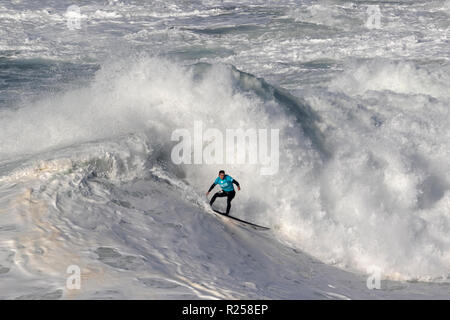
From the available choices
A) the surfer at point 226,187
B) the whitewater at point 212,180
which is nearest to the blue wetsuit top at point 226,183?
A: the surfer at point 226,187

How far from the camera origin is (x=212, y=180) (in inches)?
500

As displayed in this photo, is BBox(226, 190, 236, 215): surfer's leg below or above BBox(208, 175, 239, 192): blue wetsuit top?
below

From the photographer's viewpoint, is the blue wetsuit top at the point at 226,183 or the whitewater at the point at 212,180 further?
the blue wetsuit top at the point at 226,183

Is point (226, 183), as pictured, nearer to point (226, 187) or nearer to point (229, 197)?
point (226, 187)

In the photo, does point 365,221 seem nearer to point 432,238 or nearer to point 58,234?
point 432,238

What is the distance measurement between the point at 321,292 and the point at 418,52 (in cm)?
1627

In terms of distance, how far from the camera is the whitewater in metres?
8.55

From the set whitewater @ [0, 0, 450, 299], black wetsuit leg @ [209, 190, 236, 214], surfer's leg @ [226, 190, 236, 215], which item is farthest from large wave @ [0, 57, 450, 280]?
surfer's leg @ [226, 190, 236, 215]

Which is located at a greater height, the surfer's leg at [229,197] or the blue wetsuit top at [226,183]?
the blue wetsuit top at [226,183]

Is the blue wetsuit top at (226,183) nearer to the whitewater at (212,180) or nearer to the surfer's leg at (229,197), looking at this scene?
the surfer's leg at (229,197)

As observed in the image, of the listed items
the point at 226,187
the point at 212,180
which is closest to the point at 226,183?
the point at 226,187

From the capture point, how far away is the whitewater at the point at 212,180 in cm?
855

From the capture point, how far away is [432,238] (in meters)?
11.6

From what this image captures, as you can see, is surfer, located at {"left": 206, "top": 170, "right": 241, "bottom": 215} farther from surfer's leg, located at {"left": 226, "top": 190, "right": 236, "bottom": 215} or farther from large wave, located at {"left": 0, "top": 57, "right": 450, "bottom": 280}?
large wave, located at {"left": 0, "top": 57, "right": 450, "bottom": 280}
